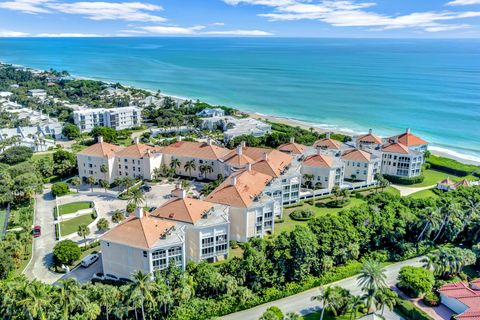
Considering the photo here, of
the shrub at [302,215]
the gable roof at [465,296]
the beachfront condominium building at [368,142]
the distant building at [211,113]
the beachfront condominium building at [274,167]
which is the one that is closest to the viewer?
the gable roof at [465,296]

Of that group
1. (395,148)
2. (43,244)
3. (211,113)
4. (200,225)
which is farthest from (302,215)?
(211,113)

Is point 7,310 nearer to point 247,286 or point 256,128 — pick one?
point 247,286

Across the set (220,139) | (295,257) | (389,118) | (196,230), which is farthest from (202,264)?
(389,118)

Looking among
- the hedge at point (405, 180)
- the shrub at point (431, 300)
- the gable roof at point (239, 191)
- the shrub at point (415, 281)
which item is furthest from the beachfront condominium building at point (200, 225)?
the hedge at point (405, 180)

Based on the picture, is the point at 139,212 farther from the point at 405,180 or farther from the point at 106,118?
the point at 106,118

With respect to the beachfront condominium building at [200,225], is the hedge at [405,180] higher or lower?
lower

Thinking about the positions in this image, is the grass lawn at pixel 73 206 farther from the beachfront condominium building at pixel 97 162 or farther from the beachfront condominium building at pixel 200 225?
the beachfront condominium building at pixel 200 225

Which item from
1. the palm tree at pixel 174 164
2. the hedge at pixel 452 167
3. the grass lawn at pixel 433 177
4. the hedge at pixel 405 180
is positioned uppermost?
the palm tree at pixel 174 164
